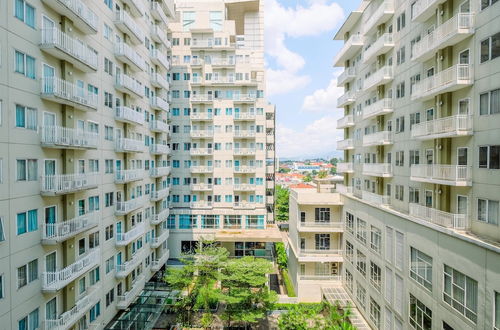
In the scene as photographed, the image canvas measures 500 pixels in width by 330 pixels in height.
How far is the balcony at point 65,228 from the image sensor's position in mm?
14500

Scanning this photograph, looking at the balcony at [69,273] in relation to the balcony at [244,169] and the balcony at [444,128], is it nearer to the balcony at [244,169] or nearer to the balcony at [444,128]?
the balcony at [244,169]

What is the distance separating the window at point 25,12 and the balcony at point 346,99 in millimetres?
26991

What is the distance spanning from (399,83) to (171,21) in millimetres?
31833

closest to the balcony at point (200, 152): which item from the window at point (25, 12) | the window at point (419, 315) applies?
the window at point (25, 12)

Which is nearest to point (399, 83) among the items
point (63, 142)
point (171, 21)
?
point (63, 142)

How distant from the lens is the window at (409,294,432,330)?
15422 mm

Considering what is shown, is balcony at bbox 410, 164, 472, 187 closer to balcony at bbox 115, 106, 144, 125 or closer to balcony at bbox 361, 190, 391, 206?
balcony at bbox 361, 190, 391, 206

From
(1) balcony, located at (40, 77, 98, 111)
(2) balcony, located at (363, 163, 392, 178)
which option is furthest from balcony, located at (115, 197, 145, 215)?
(2) balcony, located at (363, 163, 392, 178)

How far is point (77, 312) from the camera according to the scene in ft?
54.2

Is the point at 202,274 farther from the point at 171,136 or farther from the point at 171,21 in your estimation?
the point at 171,21

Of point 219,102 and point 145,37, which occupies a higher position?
point 145,37

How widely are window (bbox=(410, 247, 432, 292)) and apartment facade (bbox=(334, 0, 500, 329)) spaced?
0.07 metres

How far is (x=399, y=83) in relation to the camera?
20.9 meters

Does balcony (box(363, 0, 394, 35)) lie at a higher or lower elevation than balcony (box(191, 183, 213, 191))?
higher
